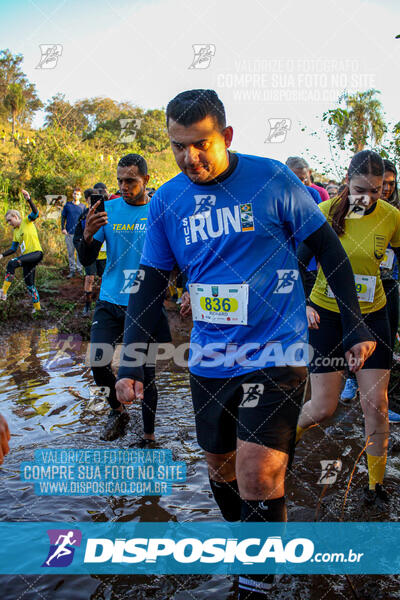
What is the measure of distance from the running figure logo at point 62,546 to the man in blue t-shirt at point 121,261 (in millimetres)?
1269

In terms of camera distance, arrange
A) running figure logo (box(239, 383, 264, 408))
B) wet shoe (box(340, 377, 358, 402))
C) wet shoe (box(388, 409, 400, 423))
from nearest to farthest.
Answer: running figure logo (box(239, 383, 264, 408))
wet shoe (box(388, 409, 400, 423))
wet shoe (box(340, 377, 358, 402))

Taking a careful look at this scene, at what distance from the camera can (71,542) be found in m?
2.98

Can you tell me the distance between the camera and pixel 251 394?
2.23 metres

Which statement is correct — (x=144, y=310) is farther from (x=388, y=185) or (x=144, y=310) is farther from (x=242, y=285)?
(x=388, y=185)

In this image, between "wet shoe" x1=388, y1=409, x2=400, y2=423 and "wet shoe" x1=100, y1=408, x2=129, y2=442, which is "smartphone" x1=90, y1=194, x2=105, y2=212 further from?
"wet shoe" x1=388, y1=409, x2=400, y2=423

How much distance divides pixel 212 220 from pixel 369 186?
1.40 m

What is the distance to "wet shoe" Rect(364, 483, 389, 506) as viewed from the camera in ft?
10.8

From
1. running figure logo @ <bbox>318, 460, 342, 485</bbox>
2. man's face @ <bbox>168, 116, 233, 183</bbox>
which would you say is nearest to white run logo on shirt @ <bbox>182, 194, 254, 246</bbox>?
man's face @ <bbox>168, 116, 233, 183</bbox>

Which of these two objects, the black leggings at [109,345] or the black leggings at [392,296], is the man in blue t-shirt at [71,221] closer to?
the black leggings at [109,345]

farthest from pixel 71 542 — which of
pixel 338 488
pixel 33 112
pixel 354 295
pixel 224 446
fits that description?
pixel 33 112

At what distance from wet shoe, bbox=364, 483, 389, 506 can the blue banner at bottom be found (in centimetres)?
22

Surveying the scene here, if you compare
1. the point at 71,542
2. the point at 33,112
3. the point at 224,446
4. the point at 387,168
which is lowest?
the point at 71,542

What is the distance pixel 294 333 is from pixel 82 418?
3323 mm

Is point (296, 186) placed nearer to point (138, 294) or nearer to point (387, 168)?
point (138, 294)
